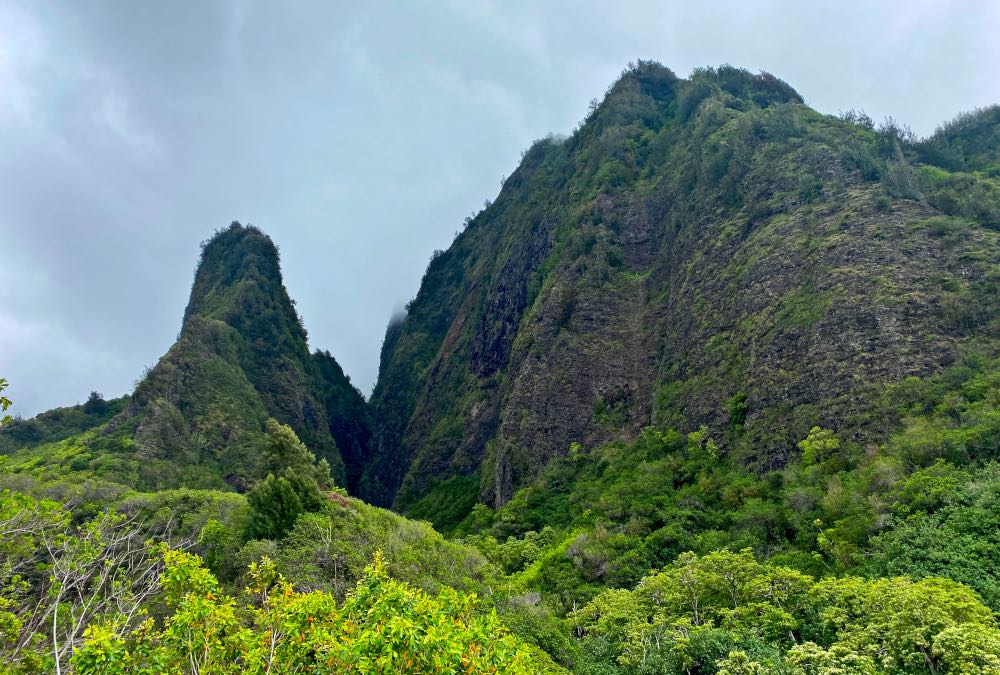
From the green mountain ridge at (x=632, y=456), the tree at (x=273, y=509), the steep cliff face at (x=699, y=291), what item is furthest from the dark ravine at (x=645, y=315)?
the tree at (x=273, y=509)

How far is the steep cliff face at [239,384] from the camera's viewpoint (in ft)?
247

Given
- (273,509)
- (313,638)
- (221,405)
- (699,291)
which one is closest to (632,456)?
(699,291)

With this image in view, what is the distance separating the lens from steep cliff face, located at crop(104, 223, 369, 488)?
75438 mm

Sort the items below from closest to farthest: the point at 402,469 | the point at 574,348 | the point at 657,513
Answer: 1. the point at 657,513
2. the point at 574,348
3. the point at 402,469

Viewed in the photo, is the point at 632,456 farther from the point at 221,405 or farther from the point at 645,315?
the point at 221,405

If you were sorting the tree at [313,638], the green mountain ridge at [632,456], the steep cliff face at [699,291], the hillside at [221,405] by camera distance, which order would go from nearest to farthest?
the tree at [313,638] < the green mountain ridge at [632,456] < the steep cliff face at [699,291] < the hillside at [221,405]

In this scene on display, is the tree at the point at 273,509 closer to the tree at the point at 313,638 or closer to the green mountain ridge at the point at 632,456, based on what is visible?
the green mountain ridge at the point at 632,456

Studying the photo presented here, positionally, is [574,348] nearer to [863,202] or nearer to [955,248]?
[863,202]

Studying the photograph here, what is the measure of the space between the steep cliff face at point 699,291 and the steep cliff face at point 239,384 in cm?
1389

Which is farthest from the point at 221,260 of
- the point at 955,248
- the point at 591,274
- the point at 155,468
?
the point at 955,248

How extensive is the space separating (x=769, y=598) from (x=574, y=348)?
1903 inches

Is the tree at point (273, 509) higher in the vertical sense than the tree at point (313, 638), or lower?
higher

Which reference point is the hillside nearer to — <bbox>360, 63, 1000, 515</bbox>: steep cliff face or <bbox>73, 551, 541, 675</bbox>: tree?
<bbox>360, 63, 1000, 515</bbox>: steep cliff face

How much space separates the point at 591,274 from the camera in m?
78.9
